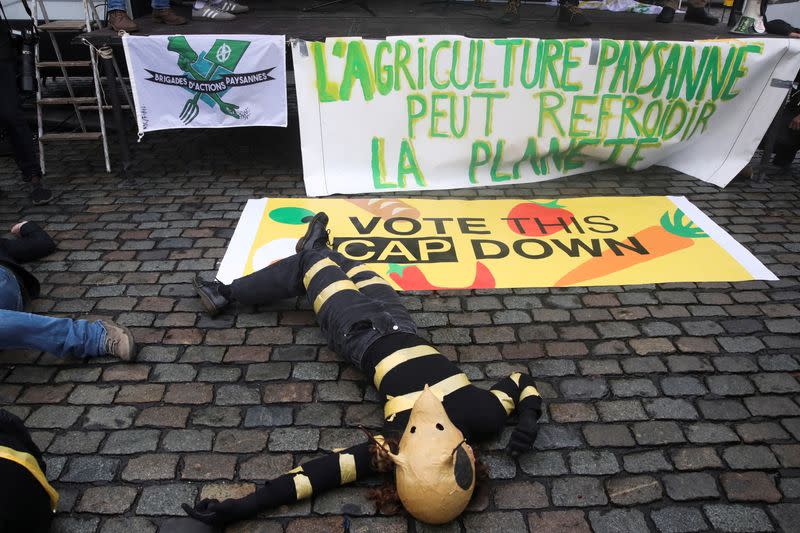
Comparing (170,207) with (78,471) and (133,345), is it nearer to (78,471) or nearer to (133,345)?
(133,345)

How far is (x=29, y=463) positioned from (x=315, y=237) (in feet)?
6.47

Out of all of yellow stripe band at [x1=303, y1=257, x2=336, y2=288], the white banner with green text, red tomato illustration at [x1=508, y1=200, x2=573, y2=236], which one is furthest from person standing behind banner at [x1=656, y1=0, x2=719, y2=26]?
yellow stripe band at [x1=303, y1=257, x2=336, y2=288]

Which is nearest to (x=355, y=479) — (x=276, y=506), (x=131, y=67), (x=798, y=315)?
(x=276, y=506)

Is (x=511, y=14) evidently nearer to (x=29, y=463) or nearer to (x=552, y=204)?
(x=552, y=204)

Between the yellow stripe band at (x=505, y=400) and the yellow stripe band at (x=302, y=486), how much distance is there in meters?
0.98

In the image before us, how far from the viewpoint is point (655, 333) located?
11.6 feet

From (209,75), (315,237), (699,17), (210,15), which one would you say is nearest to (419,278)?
(315,237)

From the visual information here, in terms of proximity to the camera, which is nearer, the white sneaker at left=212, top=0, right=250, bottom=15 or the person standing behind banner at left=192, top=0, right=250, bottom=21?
the person standing behind banner at left=192, top=0, right=250, bottom=21

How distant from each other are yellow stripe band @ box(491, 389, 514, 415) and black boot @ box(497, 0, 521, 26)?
5051 millimetres

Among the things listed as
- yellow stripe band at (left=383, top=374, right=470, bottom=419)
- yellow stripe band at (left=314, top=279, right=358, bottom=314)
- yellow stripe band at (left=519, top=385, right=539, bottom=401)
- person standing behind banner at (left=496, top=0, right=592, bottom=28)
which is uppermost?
person standing behind banner at (left=496, top=0, right=592, bottom=28)

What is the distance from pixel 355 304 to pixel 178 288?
1.53 meters

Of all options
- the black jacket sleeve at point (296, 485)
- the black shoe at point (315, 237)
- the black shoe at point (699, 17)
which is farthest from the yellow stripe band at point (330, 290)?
the black shoe at point (699, 17)

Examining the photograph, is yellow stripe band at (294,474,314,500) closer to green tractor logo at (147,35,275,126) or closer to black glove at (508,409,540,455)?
black glove at (508,409,540,455)

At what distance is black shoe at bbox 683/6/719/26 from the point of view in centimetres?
704
